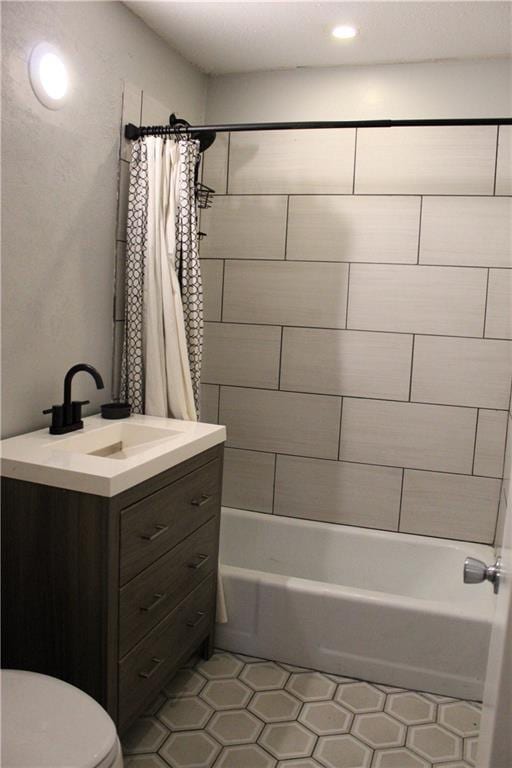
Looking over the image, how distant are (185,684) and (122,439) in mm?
924

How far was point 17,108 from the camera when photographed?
5.99 feet

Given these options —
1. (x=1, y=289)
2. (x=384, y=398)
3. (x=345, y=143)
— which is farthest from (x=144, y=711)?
(x=345, y=143)

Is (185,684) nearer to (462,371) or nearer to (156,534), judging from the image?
(156,534)

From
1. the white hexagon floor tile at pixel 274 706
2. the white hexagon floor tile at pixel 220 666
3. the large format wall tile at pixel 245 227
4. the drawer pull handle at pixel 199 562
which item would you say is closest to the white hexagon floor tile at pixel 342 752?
the white hexagon floor tile at pixel 274 706

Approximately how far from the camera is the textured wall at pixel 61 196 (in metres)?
1.86

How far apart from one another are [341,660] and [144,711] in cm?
80

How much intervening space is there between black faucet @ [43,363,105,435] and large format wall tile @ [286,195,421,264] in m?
1.28

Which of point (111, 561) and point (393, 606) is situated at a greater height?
point (111, 561)

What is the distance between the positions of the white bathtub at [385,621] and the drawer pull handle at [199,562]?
8.9 inches

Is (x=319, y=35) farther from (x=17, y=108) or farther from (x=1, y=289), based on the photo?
(x=1, y=289)

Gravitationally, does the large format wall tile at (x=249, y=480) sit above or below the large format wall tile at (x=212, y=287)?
below

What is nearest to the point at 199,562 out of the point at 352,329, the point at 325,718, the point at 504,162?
the point at 325,718

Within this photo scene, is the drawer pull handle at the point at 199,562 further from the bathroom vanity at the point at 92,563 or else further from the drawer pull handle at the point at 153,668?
the drawer pull handle at the point at 153,668

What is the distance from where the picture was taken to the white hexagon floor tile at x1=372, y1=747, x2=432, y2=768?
1924 mm
